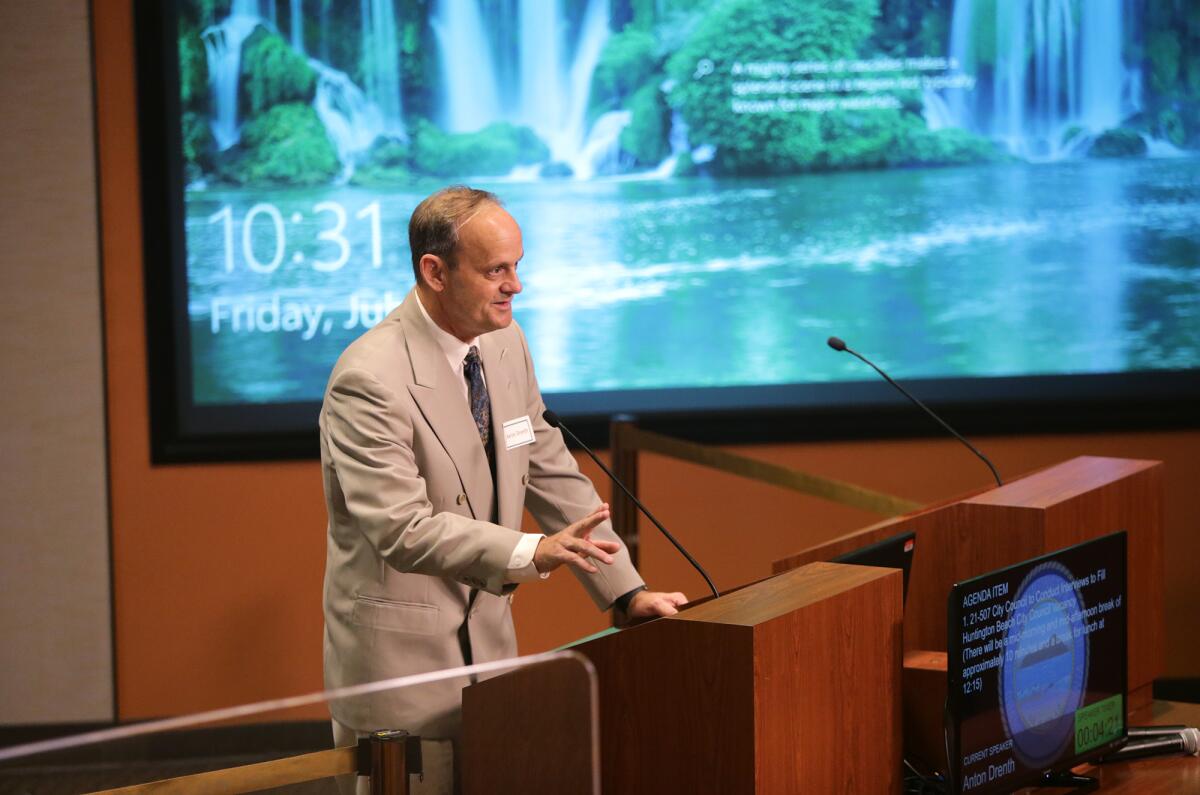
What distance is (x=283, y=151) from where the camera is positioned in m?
4.57

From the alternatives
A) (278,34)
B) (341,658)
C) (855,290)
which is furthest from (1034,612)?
(278,34)

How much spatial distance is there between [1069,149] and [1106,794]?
10.1ft

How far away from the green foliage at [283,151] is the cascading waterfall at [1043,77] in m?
2.02

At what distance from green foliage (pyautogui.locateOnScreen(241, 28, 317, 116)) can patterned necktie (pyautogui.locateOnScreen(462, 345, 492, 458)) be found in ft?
7.77

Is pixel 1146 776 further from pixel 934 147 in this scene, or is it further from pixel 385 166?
pixel 385 166

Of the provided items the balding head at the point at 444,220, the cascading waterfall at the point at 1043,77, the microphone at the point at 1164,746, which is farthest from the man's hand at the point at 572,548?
the cascading waterfall at the point at 1043,77

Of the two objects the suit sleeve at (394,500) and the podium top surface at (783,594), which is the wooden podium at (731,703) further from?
the suit sleeve at (394,500)

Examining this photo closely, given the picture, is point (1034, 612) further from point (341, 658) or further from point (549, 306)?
point (549, 306)

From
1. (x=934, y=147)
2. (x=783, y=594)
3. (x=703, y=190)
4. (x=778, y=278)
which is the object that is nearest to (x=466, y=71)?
(x=703, y=190)

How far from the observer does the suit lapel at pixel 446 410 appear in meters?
2.35

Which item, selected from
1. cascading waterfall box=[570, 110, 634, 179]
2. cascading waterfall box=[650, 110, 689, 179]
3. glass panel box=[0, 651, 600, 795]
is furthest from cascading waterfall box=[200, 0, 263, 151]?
glass panel box=[0, 651, 600, 795]

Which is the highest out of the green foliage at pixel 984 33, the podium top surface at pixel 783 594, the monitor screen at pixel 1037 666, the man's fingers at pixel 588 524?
the green foliage at pixel 984 33

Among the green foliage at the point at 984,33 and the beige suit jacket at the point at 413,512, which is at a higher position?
the green foliage at the point at 984,33

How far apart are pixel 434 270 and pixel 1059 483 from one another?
1.26 meters
